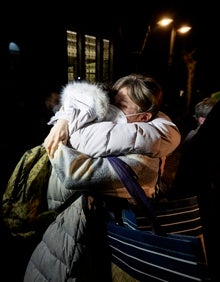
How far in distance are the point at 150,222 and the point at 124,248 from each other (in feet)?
0.93

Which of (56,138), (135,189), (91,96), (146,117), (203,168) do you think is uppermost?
(91,96)

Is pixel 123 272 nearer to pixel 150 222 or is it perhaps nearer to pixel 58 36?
pixel 150 222

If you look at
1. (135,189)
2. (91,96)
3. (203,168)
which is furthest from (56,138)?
(203,168)

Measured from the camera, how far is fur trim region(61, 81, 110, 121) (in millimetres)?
1618

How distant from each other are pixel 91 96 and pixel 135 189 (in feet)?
2.37

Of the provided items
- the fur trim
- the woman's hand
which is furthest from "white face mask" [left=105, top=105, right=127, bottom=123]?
the woman's hand

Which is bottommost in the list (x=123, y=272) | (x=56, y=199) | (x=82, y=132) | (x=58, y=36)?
(x=123, y=272)

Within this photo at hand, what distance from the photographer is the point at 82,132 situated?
156 centimetres

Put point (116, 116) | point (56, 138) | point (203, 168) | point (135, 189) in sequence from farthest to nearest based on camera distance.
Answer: point (203, 168), point (116, 116), point (56, 138), point (135, 189)

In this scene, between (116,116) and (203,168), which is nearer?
(116,116)

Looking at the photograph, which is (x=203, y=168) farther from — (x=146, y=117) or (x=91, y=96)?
(x=91, y=96)

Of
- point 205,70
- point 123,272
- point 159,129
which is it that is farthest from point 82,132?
point 205,70

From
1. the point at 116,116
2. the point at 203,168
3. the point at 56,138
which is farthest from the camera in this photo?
the point at 203,168

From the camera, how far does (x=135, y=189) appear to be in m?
1.37
